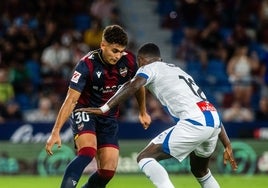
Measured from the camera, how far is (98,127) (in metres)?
9.73

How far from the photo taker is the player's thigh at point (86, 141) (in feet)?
30.4

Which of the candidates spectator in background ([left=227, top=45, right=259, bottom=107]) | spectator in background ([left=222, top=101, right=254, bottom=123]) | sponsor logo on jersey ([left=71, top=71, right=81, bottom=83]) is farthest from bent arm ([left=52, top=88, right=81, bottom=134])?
spectator in background ([left=227, top=45, right=259, bottom=107])

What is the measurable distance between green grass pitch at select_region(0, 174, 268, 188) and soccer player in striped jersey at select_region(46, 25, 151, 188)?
131 inches

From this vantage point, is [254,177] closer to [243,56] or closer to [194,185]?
[194,185]

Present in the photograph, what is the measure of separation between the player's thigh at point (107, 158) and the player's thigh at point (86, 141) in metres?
0.26

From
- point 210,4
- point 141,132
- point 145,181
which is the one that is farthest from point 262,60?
point 145,181

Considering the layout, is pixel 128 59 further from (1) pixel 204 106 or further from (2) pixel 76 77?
(1) pixel 204 106

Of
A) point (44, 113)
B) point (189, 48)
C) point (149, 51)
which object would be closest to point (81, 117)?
point (149, 51)

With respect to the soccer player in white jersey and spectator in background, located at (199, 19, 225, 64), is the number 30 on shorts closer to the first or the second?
the soccer player in white jersey

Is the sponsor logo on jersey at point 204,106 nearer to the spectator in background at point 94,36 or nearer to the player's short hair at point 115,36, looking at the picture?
the player's short hair at point 115,36

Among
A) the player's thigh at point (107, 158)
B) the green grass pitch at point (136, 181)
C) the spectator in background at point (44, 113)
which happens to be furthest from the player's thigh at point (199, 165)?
the spectator in background at point (44, 113)

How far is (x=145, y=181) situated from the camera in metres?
14.3

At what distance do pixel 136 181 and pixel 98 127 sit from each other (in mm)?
4797

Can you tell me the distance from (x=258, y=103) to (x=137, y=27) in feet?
14.5
